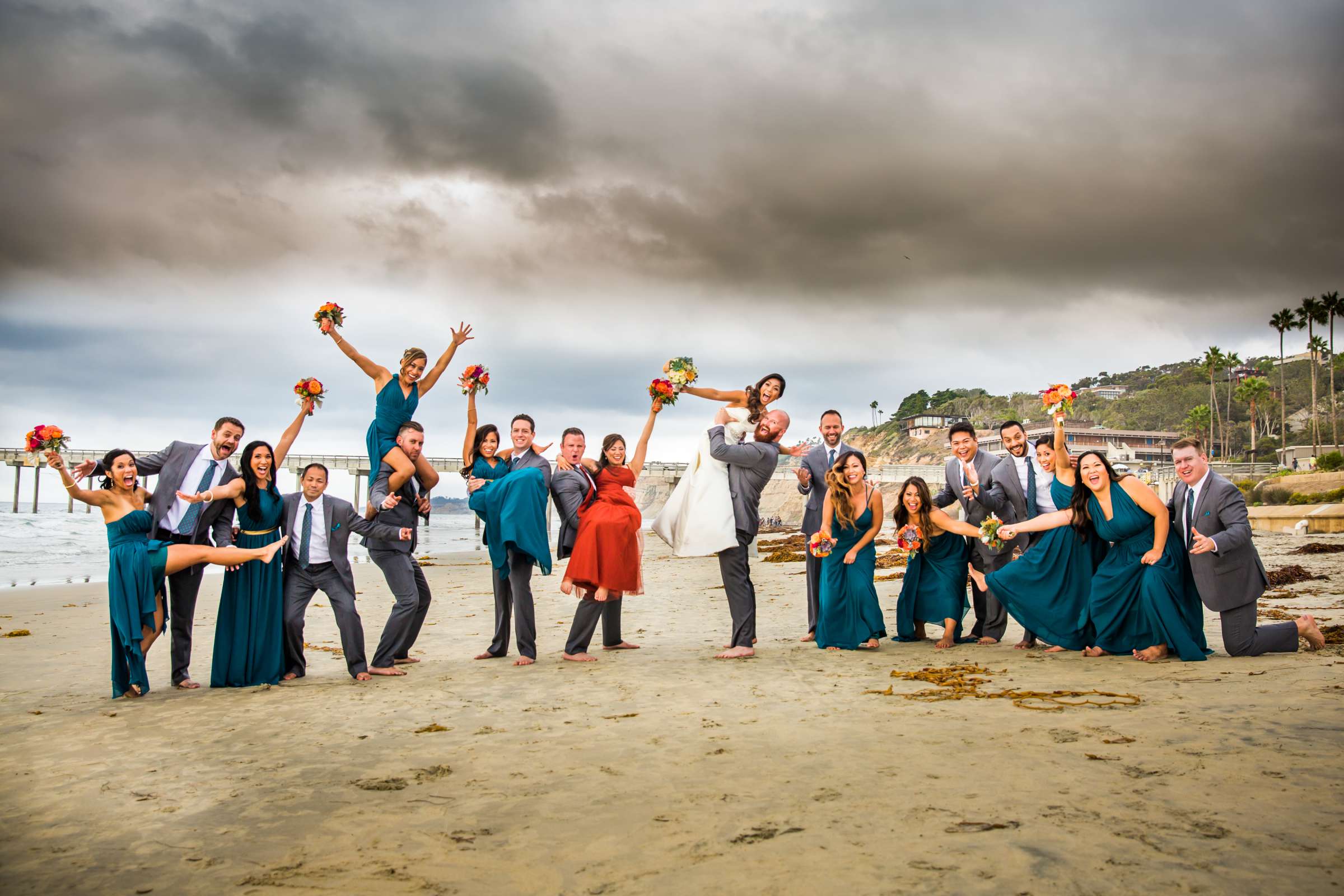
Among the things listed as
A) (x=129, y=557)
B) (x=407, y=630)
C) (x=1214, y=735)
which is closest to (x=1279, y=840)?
(x=1214, y=735)

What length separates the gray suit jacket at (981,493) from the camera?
350 inches

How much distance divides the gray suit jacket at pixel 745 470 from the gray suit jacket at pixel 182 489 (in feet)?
14.5

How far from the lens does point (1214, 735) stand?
445cm

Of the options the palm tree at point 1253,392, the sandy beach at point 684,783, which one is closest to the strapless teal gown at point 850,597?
the sandy beach at point 684,783

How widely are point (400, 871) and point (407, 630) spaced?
4.91m

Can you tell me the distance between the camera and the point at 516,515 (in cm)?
801

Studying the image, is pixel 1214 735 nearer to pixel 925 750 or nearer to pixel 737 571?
pixel 925 750

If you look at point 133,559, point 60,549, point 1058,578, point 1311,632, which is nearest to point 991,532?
point 1058,578

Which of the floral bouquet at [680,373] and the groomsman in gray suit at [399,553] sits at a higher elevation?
the floral bouquet at [680,373]

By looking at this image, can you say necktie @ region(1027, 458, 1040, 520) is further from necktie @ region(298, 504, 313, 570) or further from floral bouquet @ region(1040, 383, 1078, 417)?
necktie @ region(298, 504, 313, 570)

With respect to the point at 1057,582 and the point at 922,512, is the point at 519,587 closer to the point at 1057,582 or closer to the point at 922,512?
the point at 922,512

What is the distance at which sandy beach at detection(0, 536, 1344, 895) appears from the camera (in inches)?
119

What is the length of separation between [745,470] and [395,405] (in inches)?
137

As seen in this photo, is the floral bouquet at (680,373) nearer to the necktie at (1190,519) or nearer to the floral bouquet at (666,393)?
the floral bouquet at (666,393)
